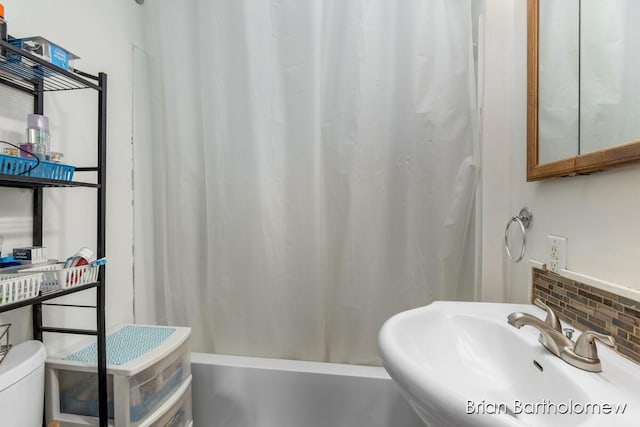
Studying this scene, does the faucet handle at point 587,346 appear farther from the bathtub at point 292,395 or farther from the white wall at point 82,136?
the white wall at point 82,136

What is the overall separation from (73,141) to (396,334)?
1.22 m

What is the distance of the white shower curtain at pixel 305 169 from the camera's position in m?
1.22

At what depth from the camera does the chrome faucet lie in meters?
0.58

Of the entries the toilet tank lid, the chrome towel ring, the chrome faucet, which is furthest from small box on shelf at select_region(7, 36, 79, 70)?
the chrome towel ring

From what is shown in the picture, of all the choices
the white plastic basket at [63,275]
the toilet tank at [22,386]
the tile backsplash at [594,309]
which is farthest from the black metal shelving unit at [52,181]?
the tile backsplash at [594,309]

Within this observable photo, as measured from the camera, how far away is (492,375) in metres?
0.74

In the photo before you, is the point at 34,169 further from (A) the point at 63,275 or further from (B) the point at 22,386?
(B) the point at 22,386

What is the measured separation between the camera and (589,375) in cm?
56

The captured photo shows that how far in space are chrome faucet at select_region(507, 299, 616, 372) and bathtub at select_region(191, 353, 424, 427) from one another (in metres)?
0.64

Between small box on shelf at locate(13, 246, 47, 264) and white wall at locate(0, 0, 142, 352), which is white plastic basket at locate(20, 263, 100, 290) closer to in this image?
small box on shelf at locate(13, 246, 47, 264)

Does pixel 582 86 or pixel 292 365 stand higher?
pixel 582 86

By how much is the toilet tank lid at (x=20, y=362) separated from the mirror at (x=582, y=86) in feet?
4.41

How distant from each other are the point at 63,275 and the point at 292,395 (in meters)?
0.87

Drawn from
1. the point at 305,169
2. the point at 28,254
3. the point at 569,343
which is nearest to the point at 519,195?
the point at 569,343
